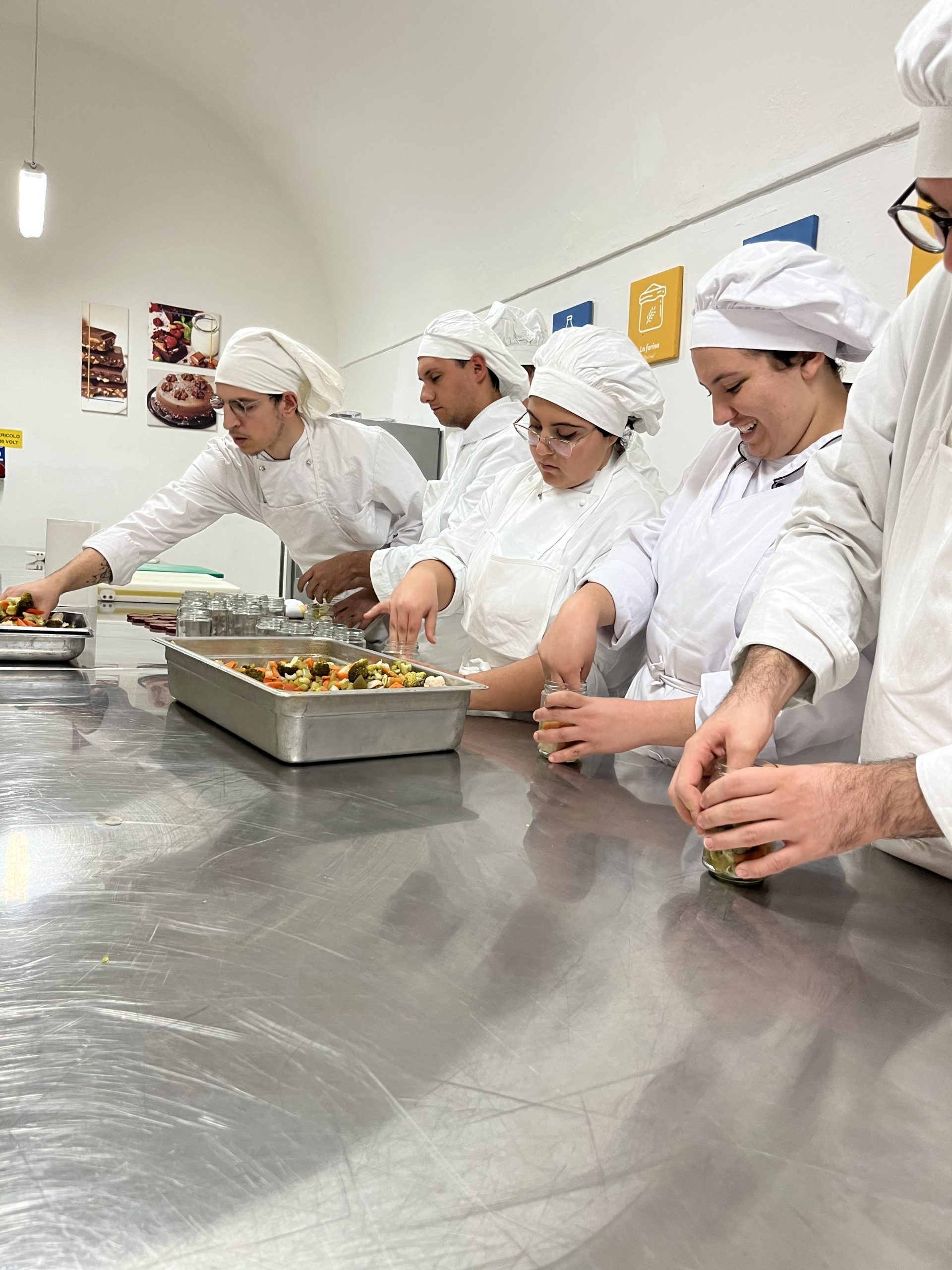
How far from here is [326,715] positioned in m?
1.15

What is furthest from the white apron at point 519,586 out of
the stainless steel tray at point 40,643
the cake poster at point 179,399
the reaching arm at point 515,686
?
the cake poster at point 179,399

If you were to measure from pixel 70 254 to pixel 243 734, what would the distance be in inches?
193

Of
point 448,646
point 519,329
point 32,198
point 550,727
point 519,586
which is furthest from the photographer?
point 32,198

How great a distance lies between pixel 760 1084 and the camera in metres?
0.54

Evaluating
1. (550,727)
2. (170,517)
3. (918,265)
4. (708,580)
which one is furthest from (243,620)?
(918,265)

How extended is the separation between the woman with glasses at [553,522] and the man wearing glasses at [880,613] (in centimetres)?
62

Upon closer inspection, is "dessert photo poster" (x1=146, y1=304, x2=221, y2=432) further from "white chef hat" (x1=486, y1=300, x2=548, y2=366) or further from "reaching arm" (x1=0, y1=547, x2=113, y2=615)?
"reaching arm" (x1=0, y1=547, x2=113, y2=615)

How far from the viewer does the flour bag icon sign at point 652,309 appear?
2947 millimetres

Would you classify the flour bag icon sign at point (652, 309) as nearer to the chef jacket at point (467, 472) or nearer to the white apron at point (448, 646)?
the chef jacket at point (467, 472)

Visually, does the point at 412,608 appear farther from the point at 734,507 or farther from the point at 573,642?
the point at 734,507

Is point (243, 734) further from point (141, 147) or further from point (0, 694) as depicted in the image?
point (141, 147)

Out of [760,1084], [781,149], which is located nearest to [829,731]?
[760,1084]

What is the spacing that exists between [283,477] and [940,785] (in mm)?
2110

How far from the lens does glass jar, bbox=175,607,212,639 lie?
5.99 ft
